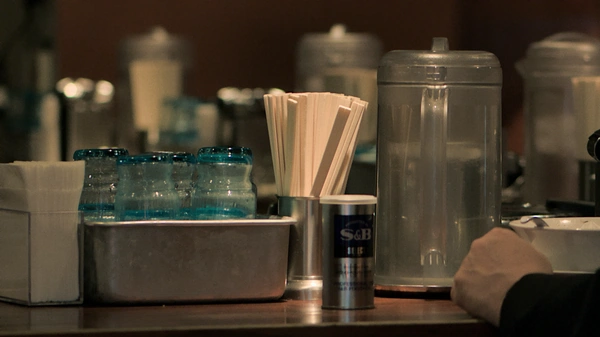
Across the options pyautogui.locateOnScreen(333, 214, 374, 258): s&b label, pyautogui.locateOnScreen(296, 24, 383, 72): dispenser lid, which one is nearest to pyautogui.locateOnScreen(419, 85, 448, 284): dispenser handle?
pyautogui.locateOnScreen(333, 214, 374, 258): s&b label

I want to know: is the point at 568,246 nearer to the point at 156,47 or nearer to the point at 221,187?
the point at 221,187

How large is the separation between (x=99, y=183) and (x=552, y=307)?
67 cm

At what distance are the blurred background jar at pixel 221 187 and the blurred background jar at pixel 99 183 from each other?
122 millimetres

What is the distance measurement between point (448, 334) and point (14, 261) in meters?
0.61

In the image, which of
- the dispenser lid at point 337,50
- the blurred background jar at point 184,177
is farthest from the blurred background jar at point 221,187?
the dispenser lid at point 337,50

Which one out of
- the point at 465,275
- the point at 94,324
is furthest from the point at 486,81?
the point at 94,324

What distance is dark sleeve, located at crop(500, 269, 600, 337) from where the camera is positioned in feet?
3.75

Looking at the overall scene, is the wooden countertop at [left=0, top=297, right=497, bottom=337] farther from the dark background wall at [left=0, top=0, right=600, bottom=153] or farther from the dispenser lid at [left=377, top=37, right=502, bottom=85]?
the dark background wall at [left=0, top=0, right=600, bottom=153]

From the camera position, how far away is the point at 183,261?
139 cm

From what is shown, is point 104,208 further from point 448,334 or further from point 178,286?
point 448,334

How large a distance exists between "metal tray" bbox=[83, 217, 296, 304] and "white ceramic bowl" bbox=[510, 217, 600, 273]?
36 centimetres

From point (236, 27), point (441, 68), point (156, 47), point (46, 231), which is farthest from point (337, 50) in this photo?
point (46, 231)

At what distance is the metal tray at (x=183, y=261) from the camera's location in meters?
1.37

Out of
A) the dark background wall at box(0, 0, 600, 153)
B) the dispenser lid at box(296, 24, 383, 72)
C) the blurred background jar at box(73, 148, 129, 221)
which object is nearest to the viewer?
the blurred background jar at box(73, 148, 129, 221)
